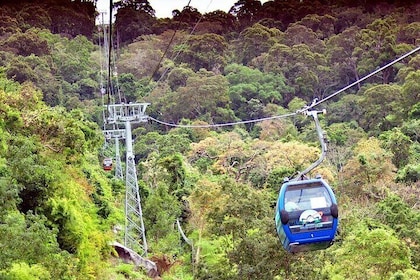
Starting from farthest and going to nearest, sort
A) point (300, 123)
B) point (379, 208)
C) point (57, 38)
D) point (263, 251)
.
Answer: point (57, 38), point (300, 123), point (379, 208), point (263, 251)

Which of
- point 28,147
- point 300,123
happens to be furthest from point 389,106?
point 28,147

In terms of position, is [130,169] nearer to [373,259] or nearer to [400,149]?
[373,259]

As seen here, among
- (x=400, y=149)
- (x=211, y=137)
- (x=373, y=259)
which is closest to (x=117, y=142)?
(x=211, y=137)

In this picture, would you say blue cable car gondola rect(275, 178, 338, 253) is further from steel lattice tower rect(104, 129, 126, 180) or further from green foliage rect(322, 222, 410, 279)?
steel lattice tower rect(104, 129, 126, 180)

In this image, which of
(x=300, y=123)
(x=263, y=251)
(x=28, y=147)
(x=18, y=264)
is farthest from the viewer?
(x=300, y=123)

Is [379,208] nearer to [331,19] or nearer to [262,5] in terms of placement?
[331,19]
